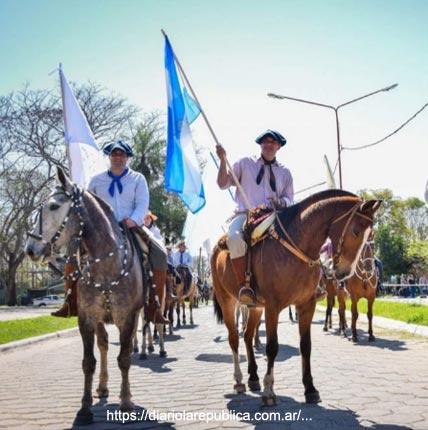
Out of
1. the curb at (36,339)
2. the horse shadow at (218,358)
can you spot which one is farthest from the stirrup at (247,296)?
the curb at (36,339)

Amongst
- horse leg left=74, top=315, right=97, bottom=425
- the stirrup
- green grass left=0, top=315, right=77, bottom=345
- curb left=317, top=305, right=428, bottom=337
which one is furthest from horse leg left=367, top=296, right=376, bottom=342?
green grass left=0, top=315, right=77, bottom=345

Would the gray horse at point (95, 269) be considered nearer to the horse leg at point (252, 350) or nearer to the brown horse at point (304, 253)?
the brown horse at point (304, 253)

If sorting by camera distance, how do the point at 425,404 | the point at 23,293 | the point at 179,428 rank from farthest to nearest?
the point at 23,293 → the point at 425,404 → the point at 179,428

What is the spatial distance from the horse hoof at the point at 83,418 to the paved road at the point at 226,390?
117mm

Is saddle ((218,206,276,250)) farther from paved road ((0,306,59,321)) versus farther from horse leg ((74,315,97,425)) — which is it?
paved road ((0,306,59,321))

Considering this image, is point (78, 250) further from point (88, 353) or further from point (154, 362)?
point (154, 362)

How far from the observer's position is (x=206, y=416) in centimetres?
580

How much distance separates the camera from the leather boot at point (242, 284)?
22.4 ft

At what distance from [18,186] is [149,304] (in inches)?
1568

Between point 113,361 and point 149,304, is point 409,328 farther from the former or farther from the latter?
point 149,304

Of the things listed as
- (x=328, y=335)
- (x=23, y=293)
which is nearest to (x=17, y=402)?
(x=328, y=335)

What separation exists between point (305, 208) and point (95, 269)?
8.71ft

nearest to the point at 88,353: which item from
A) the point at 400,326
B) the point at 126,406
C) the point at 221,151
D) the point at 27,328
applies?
the point at 126,406

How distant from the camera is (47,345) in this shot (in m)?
14.2
